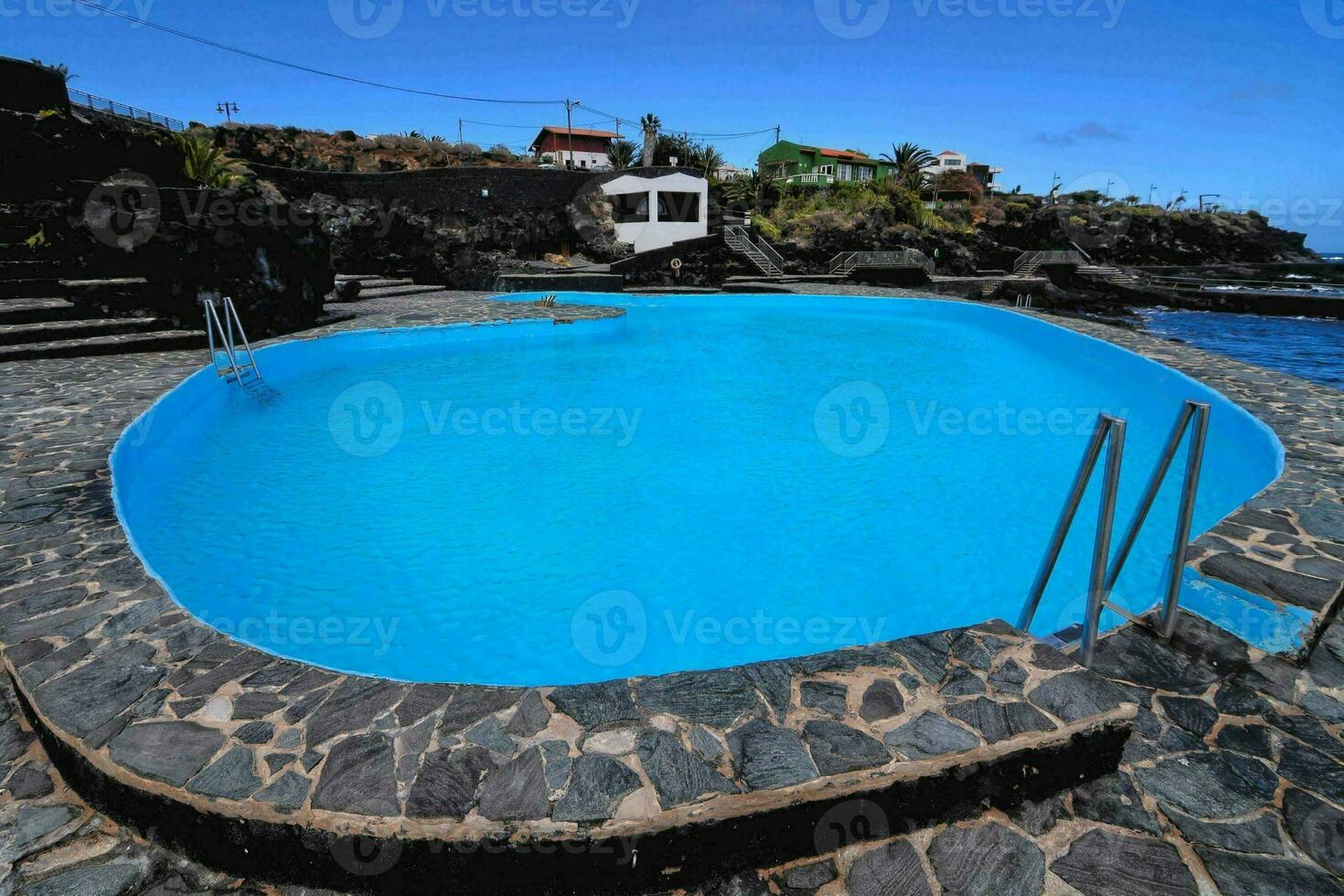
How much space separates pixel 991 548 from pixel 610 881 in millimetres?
5149

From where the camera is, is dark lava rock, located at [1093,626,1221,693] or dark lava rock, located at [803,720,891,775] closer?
dark lava rock, located at [803,720,891,775]

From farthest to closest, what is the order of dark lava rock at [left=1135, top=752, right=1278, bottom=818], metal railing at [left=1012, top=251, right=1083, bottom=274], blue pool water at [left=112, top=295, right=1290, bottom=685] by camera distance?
metal railing at [left=1012, top=251, right=1083, bottom=274] < blue pool water at [left=112, top=295, right=1290, bottom=685] < dark lava rock at [left=1135, top=752, right=1278, bottom=818]

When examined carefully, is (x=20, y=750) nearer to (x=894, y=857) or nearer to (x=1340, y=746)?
(x=894, y=857)

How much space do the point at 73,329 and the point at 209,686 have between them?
493 inches

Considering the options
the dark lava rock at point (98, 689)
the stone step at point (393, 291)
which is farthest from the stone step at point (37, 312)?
the dark lava rock at point (98, 689)

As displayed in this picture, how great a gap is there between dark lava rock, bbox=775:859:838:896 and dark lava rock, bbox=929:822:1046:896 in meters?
0.40

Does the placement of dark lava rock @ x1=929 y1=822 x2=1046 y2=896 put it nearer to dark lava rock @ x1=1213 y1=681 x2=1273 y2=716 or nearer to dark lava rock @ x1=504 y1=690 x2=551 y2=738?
dark lava rock @ x1=1213 y1=681 x2=1273 y2=716

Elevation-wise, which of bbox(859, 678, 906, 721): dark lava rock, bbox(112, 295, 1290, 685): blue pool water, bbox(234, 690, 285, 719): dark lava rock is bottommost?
bbox(112, 295, 1290, 685): blue pool water

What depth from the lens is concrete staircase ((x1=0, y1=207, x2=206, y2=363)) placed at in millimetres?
10836

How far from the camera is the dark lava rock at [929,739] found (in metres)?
2.51

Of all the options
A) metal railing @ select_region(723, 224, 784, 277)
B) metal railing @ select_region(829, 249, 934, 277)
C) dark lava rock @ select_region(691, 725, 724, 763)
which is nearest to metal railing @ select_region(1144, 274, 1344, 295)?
metal railing @ select_region(829, 249, 934, 277)

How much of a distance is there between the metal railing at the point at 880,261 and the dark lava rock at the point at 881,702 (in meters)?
30.2

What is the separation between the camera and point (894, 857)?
93.4 inches

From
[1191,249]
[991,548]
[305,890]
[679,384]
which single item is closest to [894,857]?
[305,890]
